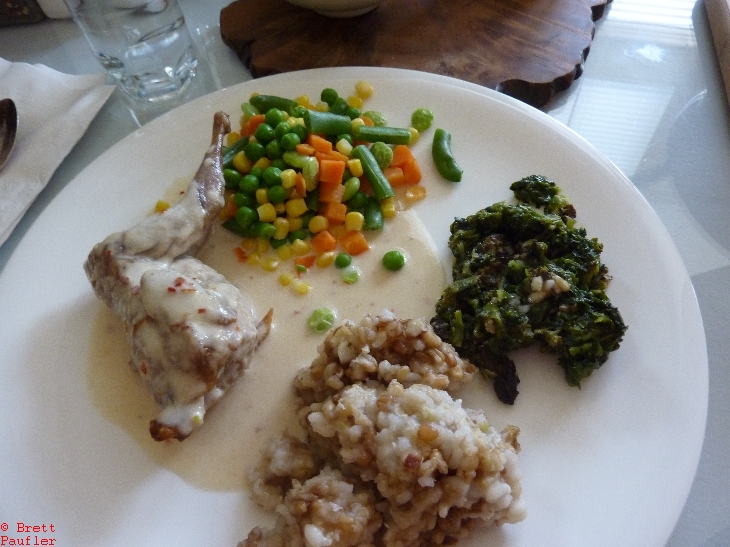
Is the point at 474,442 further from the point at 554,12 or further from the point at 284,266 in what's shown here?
the point at 554,12

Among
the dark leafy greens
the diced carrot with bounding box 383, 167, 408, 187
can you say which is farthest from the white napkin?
the dark leafy greens

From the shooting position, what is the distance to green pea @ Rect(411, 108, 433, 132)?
10.5 ft

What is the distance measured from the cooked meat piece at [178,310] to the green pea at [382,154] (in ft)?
2.95

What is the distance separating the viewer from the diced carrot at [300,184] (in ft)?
9.63

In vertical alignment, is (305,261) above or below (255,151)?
below

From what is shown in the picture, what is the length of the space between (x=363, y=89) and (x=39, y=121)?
1.99 meters

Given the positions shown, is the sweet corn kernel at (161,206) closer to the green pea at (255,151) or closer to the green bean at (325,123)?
the green pea at (255,151)

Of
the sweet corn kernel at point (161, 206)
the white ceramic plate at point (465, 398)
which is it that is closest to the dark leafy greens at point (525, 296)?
the white ceramic plate at point (465, 398)

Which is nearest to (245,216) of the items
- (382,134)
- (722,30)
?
(382,134)

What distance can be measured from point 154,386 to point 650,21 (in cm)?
432

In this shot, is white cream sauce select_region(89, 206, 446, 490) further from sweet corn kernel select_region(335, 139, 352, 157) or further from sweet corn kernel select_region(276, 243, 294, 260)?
sweet corn kernel select_region(335, 139, 352, 157)

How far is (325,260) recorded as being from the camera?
2.80m

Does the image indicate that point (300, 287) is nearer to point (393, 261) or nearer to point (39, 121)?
point (393, 261)

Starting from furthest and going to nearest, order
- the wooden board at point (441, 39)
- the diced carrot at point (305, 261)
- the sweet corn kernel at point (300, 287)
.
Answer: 1. the wooden board at point (441, 39)
2. the diced carrot at point (305, 261)
3. the sweet corn kernel at point (300, 287)
